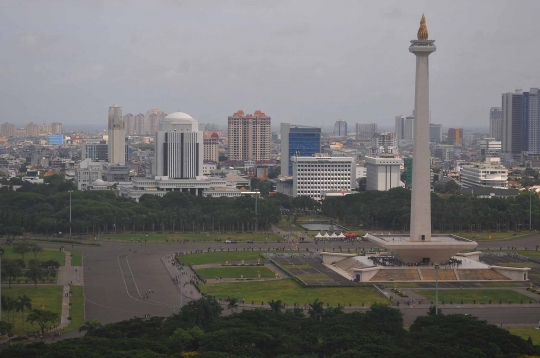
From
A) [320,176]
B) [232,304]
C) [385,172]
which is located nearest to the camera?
[232,304]

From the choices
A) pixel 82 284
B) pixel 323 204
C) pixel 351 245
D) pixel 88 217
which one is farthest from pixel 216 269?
pixel 323 204

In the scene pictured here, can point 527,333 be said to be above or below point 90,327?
below

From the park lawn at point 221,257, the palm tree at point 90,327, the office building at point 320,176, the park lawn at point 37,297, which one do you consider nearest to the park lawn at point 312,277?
the park lawn at point 221,257

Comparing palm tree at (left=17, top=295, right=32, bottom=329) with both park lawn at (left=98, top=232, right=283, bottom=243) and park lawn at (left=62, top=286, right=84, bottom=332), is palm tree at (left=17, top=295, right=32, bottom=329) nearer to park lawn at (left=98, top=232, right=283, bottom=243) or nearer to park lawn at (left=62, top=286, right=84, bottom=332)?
park lawn at (left=62, top=286, right=84, bottom=332)

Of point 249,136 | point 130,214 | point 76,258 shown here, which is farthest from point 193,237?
point 249,136

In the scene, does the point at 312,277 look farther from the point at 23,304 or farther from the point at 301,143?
the point at 301,143

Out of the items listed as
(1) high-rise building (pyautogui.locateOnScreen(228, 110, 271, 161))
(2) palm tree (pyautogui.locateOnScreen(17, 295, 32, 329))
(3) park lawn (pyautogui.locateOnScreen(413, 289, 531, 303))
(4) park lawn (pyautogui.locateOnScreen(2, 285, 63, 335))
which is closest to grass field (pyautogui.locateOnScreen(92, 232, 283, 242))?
(4) park lawn (pyautogui.locateOnScreen(2, 285, 63, 335))
